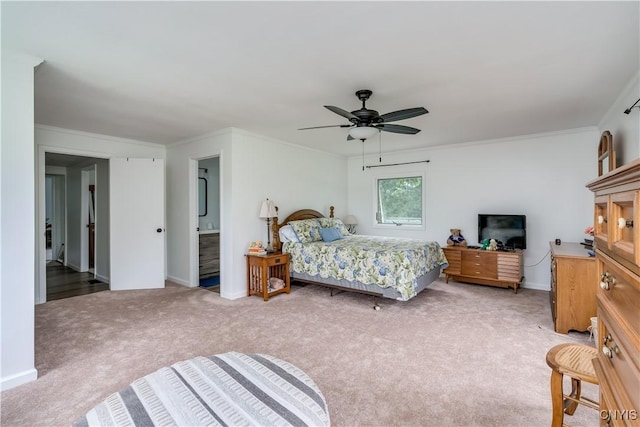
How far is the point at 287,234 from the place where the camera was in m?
4.87

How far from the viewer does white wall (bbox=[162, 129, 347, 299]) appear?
4434 millimetres

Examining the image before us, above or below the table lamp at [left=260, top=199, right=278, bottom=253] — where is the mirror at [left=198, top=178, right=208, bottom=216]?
above

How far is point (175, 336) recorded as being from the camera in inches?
121

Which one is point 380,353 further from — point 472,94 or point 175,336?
point 472,94

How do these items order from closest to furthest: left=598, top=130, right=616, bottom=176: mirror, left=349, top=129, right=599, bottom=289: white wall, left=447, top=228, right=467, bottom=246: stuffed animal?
1. left=598, top=130, right=616, bottom=176: mirror
2. left=349, top=129, right=599, bottom=289: white wall
3. left=447, top=228, right=467, bottom=246: stuffed animal

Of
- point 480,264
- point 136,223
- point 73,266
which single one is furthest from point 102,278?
point 480,264

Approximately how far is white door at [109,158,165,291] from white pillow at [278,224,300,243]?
1935 mm

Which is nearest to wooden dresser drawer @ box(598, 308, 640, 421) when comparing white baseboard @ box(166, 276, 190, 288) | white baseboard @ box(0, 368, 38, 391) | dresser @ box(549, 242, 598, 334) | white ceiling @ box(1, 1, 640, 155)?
white ceiling @ box(1, 1, 640, 155)

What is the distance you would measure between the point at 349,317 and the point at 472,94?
267 centimetres

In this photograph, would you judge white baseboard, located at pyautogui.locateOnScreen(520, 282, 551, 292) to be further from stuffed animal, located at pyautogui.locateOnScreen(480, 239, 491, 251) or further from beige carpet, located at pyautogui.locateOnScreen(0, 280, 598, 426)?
stuffed animal, located at pyautogui.locateOnScreen(480, 239, 491, 251)

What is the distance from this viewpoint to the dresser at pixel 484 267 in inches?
179

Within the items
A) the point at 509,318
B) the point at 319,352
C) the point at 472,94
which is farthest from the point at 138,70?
the point at 509,318

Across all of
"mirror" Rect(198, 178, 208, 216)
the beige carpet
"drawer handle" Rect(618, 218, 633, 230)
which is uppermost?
"mirror" Rect(198, 178, 208, 216)

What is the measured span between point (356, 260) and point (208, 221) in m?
3.43
